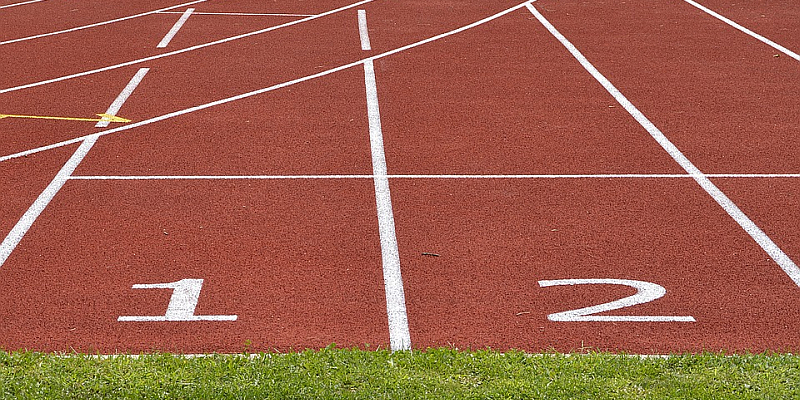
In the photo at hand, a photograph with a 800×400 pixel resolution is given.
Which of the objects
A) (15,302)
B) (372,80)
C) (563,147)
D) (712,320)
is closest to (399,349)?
(712,320)

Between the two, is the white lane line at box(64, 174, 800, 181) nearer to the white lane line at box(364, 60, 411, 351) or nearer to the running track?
the running track

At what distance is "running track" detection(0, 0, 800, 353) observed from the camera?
17.2 feet

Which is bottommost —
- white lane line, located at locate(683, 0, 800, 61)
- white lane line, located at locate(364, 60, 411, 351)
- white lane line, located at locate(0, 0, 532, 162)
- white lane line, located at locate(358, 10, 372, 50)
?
white lane line, located at locate(364, 60, 411, 351)

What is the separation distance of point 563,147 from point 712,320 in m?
3.34

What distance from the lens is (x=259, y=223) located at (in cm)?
660

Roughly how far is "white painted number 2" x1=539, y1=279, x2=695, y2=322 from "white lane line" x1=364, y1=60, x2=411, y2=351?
813 mm

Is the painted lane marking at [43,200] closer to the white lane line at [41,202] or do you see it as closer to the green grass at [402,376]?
the white lane line at [41,202]

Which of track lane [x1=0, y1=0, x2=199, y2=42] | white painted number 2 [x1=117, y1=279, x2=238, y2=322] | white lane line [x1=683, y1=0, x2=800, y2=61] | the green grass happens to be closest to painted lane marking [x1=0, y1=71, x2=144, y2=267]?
white painted number 2 [x1=117, y1=279, x2=238, y2=322]

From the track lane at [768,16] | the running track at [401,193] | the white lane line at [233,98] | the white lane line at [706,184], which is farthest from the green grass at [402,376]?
the track lane at [768,16]

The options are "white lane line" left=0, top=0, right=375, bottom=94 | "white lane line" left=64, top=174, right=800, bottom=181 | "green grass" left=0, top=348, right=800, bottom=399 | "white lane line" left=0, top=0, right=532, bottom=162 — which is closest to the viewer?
"green grass" left=0, top=348, right=800, bottom=399

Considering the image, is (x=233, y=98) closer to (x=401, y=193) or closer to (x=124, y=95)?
(x=124, y=95)

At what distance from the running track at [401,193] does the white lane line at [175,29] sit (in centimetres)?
9

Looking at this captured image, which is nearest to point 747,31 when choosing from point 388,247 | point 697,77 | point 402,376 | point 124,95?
point 697,77

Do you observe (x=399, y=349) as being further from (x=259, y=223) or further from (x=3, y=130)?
(x=3, y=130)
